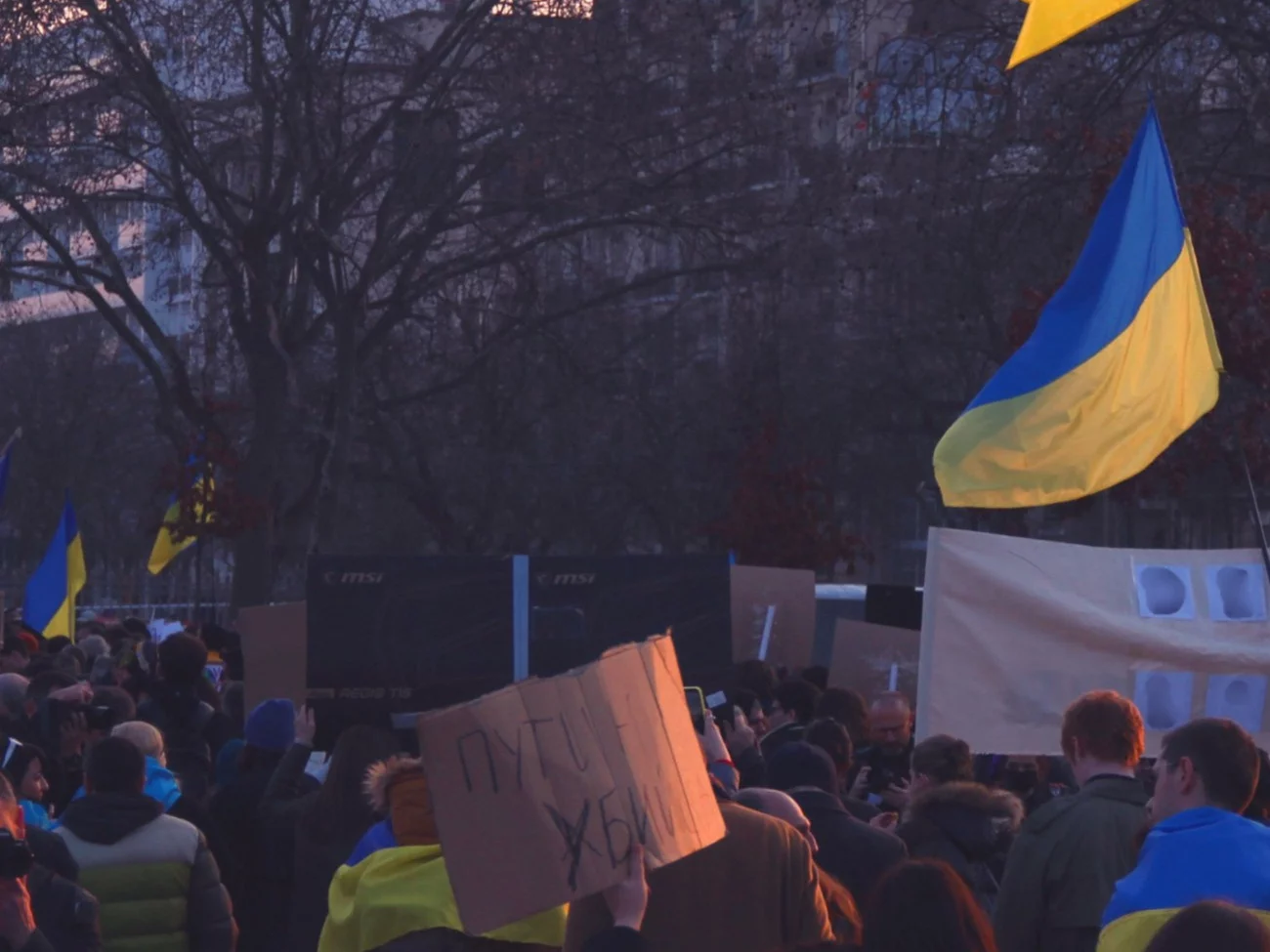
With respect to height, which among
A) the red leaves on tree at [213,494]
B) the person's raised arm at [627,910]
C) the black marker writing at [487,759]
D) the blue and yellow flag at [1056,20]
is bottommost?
the person's raised arm at [627,910]

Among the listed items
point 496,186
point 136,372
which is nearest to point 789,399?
point 496,186

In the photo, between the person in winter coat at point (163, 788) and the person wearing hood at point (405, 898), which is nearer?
the person wearing hood at point (405, 898)

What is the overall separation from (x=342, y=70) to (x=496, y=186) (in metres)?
2.18

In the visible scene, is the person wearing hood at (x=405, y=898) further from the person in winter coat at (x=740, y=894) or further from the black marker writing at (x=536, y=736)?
the black marker writing at (x=536, y=736)

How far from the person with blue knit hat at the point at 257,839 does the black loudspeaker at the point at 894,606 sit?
219 inches

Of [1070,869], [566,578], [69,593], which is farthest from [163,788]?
[69,593]

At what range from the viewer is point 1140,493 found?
519 inches

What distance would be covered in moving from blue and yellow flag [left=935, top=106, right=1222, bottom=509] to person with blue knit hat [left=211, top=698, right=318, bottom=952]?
2613 mm

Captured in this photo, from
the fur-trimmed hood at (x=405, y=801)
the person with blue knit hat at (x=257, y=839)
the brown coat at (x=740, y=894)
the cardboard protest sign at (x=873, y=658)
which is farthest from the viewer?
the cardboard protest sign at (x=873, y=658)

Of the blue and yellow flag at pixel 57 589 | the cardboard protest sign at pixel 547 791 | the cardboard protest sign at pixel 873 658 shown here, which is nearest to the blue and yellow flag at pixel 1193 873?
the cardboard protest sign at pixel 547 791

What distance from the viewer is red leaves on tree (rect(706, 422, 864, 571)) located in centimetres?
2361

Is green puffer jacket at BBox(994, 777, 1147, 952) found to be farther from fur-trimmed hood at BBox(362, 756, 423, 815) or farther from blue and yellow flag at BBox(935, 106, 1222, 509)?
blue and yellow flag at BBox(935, 106, 1222, 509)

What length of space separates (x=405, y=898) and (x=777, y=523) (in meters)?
19.1

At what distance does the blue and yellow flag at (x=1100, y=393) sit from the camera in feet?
26.5
